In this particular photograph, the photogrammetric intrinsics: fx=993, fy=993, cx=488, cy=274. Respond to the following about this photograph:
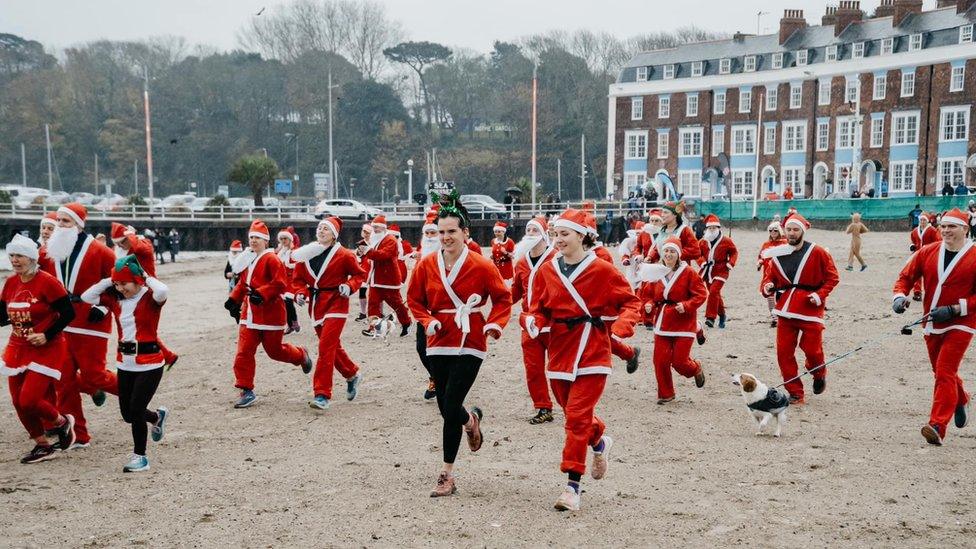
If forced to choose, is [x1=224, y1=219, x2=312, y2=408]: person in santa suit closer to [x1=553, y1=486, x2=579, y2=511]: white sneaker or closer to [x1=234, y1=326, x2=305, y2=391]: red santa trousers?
[x1=234, y1=326, x2=305, y2=391]: red santa trousers

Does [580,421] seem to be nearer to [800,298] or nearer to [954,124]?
[800,298]

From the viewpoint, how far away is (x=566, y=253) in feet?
22.0

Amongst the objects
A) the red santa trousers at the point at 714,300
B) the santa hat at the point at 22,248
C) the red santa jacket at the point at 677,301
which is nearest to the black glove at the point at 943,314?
the red santa jacket at the point at 677,301

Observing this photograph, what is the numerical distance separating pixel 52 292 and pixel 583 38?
8071cm

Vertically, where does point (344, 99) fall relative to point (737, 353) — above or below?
above

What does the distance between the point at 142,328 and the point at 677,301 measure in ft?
17.1

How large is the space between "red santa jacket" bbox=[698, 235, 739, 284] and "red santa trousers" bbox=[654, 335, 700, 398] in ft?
19.5

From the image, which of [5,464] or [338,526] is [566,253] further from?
[5,464]

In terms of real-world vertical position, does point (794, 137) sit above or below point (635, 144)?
above

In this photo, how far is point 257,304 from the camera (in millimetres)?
9914

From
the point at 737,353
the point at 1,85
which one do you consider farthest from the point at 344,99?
the point at 737,353

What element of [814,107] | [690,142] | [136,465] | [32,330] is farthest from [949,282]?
[690,142]

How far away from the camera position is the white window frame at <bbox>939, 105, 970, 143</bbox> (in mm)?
51250

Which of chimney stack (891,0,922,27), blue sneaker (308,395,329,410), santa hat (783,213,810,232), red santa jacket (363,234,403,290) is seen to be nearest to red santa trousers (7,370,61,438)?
blue sneaker (308,395,329,410)
